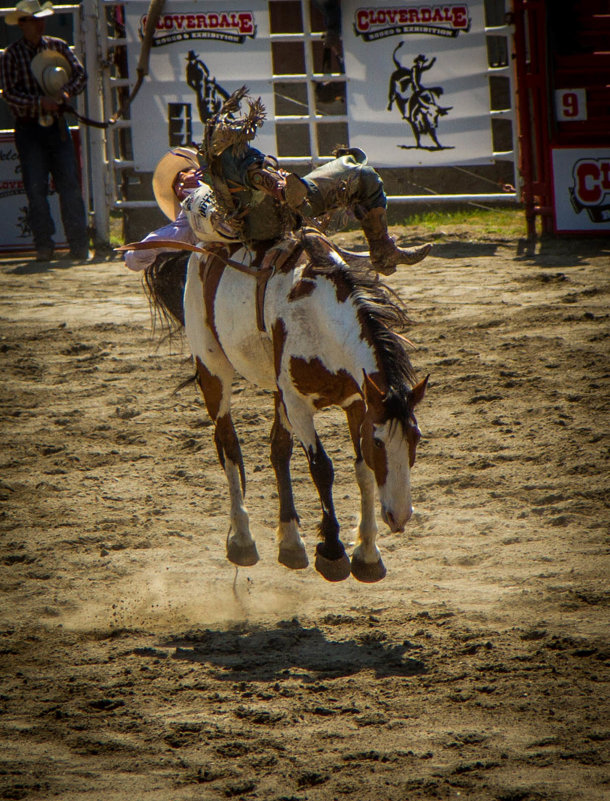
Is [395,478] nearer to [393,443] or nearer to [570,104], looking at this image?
[393,443]

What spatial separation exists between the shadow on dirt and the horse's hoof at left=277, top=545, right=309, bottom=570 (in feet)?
0.73

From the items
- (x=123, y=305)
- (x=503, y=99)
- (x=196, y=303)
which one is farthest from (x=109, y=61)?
(x=196, y=303)

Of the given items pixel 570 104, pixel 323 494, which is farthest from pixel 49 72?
pixel 323 494

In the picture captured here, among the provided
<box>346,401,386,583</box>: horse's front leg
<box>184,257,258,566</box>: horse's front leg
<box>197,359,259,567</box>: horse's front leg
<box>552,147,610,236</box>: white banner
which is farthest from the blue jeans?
<box>346,401,386,583</box>: horse's front leg

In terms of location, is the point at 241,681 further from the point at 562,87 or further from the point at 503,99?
the point at 503,99

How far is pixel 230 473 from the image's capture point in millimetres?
4379

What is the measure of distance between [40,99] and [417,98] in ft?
12.7

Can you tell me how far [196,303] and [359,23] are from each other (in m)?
7.01

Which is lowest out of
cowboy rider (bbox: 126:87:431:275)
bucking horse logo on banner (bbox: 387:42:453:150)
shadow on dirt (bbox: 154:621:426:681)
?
shadow on dirt (bbox: 154:621:426:681)

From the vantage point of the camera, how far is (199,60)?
1053 centimetres

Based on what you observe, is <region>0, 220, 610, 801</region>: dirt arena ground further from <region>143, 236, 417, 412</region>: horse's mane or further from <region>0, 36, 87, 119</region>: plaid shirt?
<region>0, 36, 87, 119</region>: plaid shirt

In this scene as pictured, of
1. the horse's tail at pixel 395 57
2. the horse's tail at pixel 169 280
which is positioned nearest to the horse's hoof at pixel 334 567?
the horse's tail at pixel 169 280

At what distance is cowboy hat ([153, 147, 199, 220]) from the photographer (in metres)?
4.84

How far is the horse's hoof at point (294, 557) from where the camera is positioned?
152 inches
